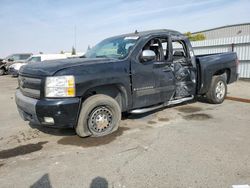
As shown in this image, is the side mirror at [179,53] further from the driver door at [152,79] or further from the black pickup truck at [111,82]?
the driver door at [152,79]

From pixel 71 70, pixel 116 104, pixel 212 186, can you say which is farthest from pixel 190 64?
pixel 212 186

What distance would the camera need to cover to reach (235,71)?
7.54m

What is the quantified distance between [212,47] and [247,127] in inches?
358

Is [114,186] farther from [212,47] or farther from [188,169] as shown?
[212,47]

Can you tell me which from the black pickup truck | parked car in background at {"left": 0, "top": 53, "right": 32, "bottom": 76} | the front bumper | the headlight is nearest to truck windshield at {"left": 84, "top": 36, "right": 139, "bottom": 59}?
the black pickup truck

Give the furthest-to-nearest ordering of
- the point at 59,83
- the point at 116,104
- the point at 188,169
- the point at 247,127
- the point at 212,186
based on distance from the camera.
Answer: the point at 247,127 < the point at 116,104 < the point at 59,83 < the point at 188,169 < the point at 212,186

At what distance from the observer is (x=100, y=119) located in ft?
15.5

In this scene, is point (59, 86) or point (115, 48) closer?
point (59, 86)

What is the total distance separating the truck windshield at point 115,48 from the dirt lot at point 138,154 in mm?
1585

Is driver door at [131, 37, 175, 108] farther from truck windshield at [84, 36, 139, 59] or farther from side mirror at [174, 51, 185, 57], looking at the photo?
side mirror at [174, 51, 185, 57]

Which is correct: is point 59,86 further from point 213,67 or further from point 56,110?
point 213,67

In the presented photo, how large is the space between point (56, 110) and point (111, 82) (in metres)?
1.16

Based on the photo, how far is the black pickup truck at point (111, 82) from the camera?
4.20 m

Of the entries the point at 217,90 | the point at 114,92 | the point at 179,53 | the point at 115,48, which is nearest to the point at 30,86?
the point at 114,92
